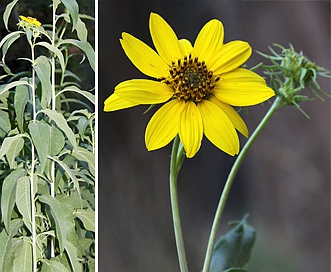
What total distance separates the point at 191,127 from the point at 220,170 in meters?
0.24

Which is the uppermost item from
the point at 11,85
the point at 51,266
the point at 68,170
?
the point at 11,85

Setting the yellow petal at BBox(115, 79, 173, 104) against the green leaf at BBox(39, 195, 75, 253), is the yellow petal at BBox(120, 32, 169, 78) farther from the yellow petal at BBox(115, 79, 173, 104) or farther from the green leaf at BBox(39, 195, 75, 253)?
the green leaf at BBox(39, 195, 75, 253)

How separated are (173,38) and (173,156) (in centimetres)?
15

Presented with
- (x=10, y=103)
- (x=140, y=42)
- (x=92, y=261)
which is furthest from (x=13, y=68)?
(x=92, y=261)

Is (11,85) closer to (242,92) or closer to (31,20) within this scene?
(31,20)

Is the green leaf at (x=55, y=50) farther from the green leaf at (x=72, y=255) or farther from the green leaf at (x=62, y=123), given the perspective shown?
the green leaf at (x=72, y=255)

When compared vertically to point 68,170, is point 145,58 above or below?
above

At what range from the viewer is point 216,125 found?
67 cm

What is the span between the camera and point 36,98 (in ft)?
2.20

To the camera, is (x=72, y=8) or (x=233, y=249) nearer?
(x=72, y=8)

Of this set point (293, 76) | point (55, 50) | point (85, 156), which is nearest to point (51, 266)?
point (85, 156)

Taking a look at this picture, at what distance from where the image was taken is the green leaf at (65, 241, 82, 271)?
2.17ft

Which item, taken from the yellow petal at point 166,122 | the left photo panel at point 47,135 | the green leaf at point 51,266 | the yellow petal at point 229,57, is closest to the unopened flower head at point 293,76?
the yellow petal at point 229,57

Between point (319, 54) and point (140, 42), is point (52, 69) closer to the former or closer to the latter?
point (140, 42)
